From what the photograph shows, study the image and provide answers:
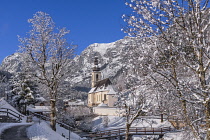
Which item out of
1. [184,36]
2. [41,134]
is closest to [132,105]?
[41,134]

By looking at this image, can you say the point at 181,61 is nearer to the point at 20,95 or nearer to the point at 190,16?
the point at 190,16

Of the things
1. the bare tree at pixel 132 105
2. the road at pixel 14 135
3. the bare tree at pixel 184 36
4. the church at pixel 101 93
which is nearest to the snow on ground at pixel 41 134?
the road at pixel 14 135

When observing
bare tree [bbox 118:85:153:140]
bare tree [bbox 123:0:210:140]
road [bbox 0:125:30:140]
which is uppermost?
bare tree [bbox 123:0:210:140]

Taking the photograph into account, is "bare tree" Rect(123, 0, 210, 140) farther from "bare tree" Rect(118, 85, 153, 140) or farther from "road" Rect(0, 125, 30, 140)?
"road" Rect(0, 125, 30, 140)

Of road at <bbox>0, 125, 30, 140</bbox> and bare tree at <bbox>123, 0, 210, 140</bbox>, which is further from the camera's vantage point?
road at <bbox>0, 125, 30, 140</bbox>

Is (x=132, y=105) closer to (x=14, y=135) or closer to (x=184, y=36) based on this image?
(x=14, y=135)

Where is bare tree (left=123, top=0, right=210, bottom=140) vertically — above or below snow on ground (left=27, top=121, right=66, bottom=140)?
above

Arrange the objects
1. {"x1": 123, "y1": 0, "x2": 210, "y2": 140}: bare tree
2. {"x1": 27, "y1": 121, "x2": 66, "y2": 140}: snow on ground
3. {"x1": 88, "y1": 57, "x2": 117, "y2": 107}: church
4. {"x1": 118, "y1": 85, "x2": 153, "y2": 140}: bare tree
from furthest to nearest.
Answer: {"x1": 88, "y1": 57, "x2": 117, "y2": 107}: church
{"x1": 27, "y1": 121, "x2": 66, "y2": 140}: snow on ground
{"x1": 118, "y1": 85, "x2": 153, "y2": 140}: bare tree
{"x1": 123, "y1": 0, "x2": 210, "y2": 140}: bare tree

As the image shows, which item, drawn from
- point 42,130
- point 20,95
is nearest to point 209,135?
point 42,130

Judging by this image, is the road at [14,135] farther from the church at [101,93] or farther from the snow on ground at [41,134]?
the church at [101,93]

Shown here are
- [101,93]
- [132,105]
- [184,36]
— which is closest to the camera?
[184,36]

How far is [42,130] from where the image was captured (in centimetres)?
1741

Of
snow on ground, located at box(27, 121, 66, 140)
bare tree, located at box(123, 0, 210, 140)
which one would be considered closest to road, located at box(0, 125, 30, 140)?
snow on ground, located at box(27, 121, 66, 140)

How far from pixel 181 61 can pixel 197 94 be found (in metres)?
0.99
